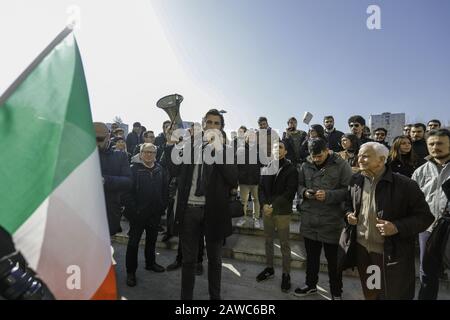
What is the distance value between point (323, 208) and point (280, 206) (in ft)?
1.97

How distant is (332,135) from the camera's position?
6.14 m

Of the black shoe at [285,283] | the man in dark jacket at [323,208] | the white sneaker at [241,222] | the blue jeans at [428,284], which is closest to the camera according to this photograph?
the blue jeans at [428,284]

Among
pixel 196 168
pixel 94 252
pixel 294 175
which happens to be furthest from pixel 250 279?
pixel 94 252

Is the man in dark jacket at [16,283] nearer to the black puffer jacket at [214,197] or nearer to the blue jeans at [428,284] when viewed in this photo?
the black puffer jacket at [214,197]

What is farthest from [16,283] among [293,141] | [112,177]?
[293,141]

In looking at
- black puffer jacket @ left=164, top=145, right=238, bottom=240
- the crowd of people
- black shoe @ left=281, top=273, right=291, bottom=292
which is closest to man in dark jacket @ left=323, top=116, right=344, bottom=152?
the crowd of people

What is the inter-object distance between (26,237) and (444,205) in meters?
A: 3.69

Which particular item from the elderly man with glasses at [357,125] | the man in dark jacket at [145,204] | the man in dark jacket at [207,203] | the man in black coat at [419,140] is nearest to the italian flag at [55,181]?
the man in dark jacket at [207,203]

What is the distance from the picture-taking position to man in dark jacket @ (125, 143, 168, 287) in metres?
3.99

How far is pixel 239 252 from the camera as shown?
4.78 m

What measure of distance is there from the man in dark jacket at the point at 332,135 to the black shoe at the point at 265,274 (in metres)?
3.37

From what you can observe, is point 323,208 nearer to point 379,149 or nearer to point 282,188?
point 282,188

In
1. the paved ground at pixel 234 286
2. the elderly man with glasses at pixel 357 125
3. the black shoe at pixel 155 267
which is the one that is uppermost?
the elderly man with glasses at pixel 357 125

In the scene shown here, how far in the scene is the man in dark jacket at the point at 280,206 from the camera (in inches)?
149
